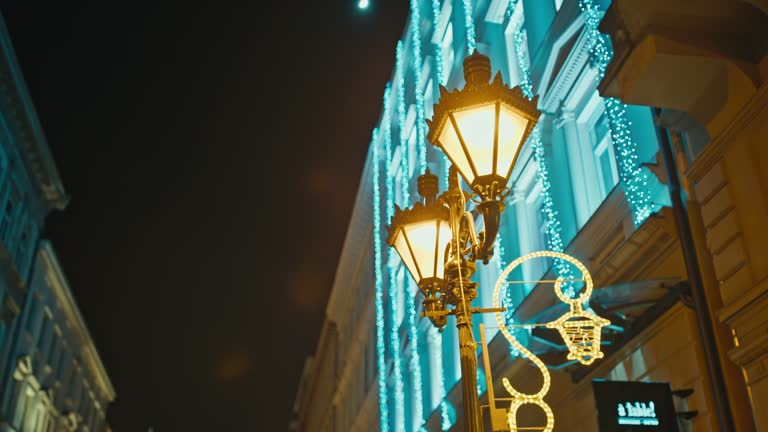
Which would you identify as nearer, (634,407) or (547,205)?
(634,407)

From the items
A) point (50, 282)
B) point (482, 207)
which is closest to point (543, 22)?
point (482, 207)

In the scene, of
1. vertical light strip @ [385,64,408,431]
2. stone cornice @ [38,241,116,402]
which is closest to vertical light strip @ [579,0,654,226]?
vertical light strip @ [385,64,408,431]

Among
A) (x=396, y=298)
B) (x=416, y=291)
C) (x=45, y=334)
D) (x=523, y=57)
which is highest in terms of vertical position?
(x=45, y=334)

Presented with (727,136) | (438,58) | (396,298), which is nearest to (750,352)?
(727,136)

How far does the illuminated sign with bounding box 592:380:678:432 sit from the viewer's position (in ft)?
25.7

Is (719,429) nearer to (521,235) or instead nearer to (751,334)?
(751,334)

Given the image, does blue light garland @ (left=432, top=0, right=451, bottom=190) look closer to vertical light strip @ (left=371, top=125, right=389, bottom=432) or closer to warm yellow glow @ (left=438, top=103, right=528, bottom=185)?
vertical light strip @ (left=371, top=125, right=389, bottom=432)

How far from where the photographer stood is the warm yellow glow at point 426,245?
6.25 m

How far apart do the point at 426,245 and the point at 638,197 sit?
4.05 m

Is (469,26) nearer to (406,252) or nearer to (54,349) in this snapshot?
(406,252)

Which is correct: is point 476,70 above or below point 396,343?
Answer: below

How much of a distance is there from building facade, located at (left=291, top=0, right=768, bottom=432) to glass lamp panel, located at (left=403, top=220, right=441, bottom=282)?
278 cm

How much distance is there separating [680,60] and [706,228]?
1.69 metres

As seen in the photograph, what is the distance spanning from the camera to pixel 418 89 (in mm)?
21219
